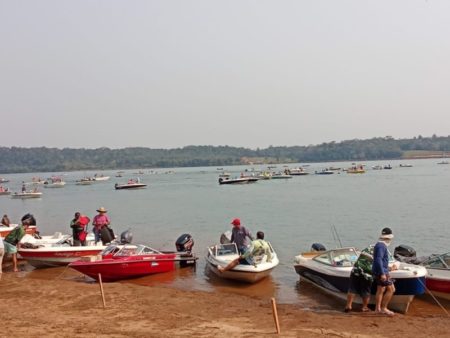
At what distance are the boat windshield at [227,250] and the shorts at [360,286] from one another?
6.24 meters

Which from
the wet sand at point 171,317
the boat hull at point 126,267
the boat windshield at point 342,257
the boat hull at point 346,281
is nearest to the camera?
the wet sand at point 171,317

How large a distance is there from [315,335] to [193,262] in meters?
10.7

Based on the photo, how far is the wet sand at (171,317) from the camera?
10.6 m

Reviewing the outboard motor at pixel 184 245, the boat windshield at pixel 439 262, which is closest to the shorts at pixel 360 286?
the boat windshield at pixel 439 262

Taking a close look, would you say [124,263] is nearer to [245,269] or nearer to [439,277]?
[245,269]

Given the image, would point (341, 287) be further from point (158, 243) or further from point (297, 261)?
point (158, 243)

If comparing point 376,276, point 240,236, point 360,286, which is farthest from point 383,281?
point 240,236

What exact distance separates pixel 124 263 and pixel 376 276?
361 inches

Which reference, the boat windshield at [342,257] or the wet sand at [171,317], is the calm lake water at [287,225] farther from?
the wet sand at [171,317]

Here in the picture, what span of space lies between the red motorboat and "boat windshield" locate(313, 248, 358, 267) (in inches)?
244

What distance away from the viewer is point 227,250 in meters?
18.9

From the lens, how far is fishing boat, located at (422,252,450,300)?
576 inches

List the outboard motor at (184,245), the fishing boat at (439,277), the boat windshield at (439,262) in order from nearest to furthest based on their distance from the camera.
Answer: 1. the fishing boat at (439,277)
2. the boat windshield at (439,262)
3. the outboard motor at (184,245)

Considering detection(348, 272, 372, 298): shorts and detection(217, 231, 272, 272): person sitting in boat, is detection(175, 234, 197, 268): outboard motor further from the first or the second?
detection(348, 272, 372, 298): shorts
